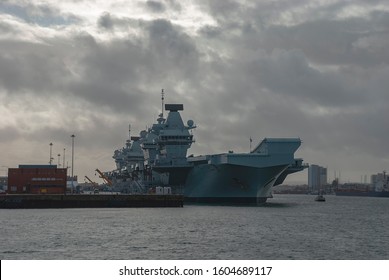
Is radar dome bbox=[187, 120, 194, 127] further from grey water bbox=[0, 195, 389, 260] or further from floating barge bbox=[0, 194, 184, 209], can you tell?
grey water bbox=[0, 195, 389, 260]

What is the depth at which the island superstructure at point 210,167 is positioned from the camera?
12131cm

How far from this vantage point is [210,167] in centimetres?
12975

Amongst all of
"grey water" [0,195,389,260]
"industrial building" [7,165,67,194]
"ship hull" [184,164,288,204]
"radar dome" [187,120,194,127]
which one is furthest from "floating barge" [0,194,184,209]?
"grey water" [0,195,389,260]

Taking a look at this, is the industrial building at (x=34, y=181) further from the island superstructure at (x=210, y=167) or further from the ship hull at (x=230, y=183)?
the ship hull at (x=230, y=183)

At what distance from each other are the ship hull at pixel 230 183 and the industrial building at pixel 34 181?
26.6 meters

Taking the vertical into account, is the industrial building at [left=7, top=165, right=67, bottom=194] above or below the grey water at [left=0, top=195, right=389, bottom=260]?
above

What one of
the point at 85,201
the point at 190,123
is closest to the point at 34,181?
the point at 85,201

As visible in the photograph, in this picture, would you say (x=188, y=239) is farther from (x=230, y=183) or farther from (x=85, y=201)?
(x=230, y=183)

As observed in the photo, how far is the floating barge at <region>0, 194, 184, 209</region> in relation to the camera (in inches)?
4862

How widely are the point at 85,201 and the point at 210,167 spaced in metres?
22.6

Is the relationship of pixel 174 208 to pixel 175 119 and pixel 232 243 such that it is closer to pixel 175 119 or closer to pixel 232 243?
pixel 175 119

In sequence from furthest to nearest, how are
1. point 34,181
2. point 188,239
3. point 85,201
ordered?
point 34,181 < point 85,201 < point 188,239

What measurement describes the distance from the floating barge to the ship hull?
Result: 9.73m
